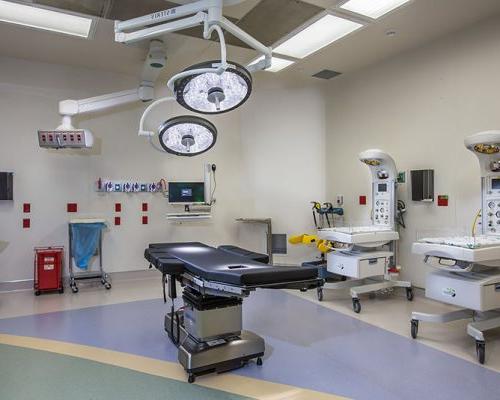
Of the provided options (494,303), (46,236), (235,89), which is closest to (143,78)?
(46,236)

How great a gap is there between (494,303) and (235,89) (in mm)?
2645

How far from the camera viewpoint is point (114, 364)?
9.16 ft

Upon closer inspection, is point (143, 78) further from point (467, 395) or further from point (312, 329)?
point (467, 395)

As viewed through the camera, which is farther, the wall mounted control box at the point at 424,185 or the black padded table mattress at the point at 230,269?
the wall mounted control box at the point at 424,185

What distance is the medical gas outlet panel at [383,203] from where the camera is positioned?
450cm

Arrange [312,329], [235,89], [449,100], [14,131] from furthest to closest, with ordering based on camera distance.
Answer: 1. [14,131]
2. [449,100]
3. [312,329]
4. [235,89]

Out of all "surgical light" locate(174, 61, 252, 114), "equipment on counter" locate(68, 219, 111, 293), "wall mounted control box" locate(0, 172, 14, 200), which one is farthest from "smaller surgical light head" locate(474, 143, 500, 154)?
"wall mounted control box" locate(0, 172, 14, 200)

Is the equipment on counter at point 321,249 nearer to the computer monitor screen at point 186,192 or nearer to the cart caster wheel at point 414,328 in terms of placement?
the cart caster wheel at point 414,328

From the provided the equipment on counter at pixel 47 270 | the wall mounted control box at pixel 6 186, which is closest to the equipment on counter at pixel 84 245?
the equipment on counter at pixel 47 270

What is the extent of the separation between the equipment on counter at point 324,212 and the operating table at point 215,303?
2858 mm

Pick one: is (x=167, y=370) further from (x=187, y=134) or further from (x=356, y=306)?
(x=356, y=306)

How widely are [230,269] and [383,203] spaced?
290 centimetres

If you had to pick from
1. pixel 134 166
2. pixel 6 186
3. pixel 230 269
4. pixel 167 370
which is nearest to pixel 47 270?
pixel 6 186

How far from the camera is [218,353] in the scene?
2.61 meters
